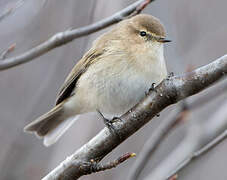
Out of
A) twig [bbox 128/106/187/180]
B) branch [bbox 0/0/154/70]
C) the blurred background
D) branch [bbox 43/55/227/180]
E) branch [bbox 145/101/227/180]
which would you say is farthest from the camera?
the blurred background

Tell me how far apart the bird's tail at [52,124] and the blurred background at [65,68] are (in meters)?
0.11

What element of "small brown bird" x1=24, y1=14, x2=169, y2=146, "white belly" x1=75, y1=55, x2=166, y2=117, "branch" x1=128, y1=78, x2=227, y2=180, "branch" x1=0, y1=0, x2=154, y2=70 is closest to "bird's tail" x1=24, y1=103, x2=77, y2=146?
"small brown bird" x1=24, y1=14, x2=169, y2=146

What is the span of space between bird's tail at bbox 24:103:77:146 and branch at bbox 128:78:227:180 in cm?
96

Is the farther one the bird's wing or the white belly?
the bird's wing

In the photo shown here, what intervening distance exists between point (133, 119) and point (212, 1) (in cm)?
374

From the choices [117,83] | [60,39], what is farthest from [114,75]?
[60,39]

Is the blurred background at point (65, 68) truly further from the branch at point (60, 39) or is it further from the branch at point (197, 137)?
the branch at point (60, 39)

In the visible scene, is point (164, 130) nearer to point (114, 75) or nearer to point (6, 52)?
point (114, 75)

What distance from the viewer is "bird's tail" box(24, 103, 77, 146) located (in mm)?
3555

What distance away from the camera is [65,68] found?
13.9ft

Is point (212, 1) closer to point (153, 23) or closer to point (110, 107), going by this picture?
point (153, 23)

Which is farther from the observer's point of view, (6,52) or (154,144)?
(154,144)

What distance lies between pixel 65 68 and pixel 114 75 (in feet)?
4.01

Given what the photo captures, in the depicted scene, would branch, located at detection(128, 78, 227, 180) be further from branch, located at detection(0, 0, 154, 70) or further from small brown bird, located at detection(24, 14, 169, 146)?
branch, located at detection(0, 0, 154, 70)
